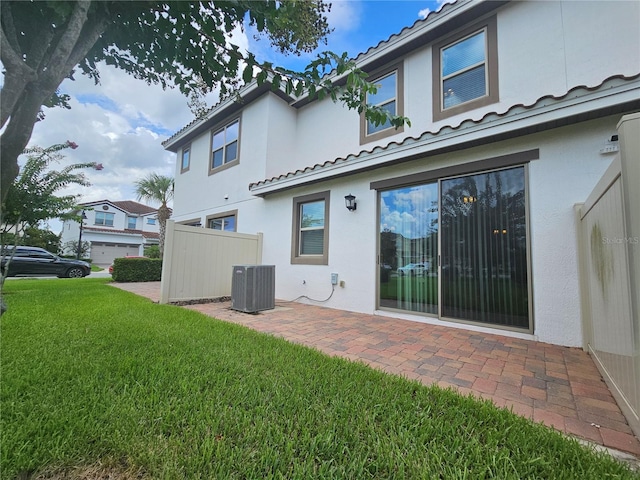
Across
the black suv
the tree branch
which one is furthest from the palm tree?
the tree branch

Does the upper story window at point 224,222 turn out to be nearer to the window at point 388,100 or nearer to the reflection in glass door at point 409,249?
the window at point 388,100

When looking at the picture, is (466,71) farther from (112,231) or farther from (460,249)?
(112,231)

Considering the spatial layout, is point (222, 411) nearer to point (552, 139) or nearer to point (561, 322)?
point (561, 322)

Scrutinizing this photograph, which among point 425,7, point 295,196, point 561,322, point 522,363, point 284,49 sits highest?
point 425,7

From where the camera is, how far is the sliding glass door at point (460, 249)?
13.8ft

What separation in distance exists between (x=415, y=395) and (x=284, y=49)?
593 centimetres

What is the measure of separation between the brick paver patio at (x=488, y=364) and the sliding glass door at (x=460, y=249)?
0.45 metres

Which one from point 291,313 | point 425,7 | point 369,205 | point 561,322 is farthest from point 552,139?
point 291,313

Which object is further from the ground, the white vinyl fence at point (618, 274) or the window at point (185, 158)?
the window at point (185, 158)

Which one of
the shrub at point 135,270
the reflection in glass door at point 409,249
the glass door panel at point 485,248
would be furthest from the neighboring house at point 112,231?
the glass door panel at point 485,248

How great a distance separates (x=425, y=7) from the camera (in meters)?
6.24

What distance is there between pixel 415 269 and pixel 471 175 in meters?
1.89

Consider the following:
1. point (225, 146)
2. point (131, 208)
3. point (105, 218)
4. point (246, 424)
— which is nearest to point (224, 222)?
point (225, 146)

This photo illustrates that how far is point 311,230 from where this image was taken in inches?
281
